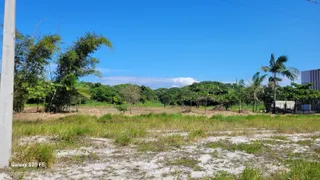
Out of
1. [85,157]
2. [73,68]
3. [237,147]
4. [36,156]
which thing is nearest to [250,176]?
[237,147]

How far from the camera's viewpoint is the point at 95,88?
5284cm

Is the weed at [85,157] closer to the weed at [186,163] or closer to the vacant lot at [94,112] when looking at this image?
the weed at [186,163]

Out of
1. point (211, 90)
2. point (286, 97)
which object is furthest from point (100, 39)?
point (286, 97)

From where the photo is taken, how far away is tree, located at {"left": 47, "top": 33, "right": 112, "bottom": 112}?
1856 centimetres

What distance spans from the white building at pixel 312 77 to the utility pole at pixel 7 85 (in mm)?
46689

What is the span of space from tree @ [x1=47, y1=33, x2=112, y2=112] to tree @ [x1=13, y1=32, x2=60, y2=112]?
111 inches

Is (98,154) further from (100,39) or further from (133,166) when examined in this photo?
(100,39)

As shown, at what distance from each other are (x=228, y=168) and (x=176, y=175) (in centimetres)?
123

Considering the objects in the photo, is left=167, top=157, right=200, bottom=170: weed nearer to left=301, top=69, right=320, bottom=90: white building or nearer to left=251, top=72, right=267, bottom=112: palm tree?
Answer: left=251, top=72, right=267, bottom=112: palm tree

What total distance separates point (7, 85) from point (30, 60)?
417 inches

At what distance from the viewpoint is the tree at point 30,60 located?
14.6m

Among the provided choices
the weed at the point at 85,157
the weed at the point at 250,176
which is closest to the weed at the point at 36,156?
the weed at the point at 85,157

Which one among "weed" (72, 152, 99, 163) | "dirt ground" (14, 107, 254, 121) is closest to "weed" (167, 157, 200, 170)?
"weed" (72, 152, 99, 163)

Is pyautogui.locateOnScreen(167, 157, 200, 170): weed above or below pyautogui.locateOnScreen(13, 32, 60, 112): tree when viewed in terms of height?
below
